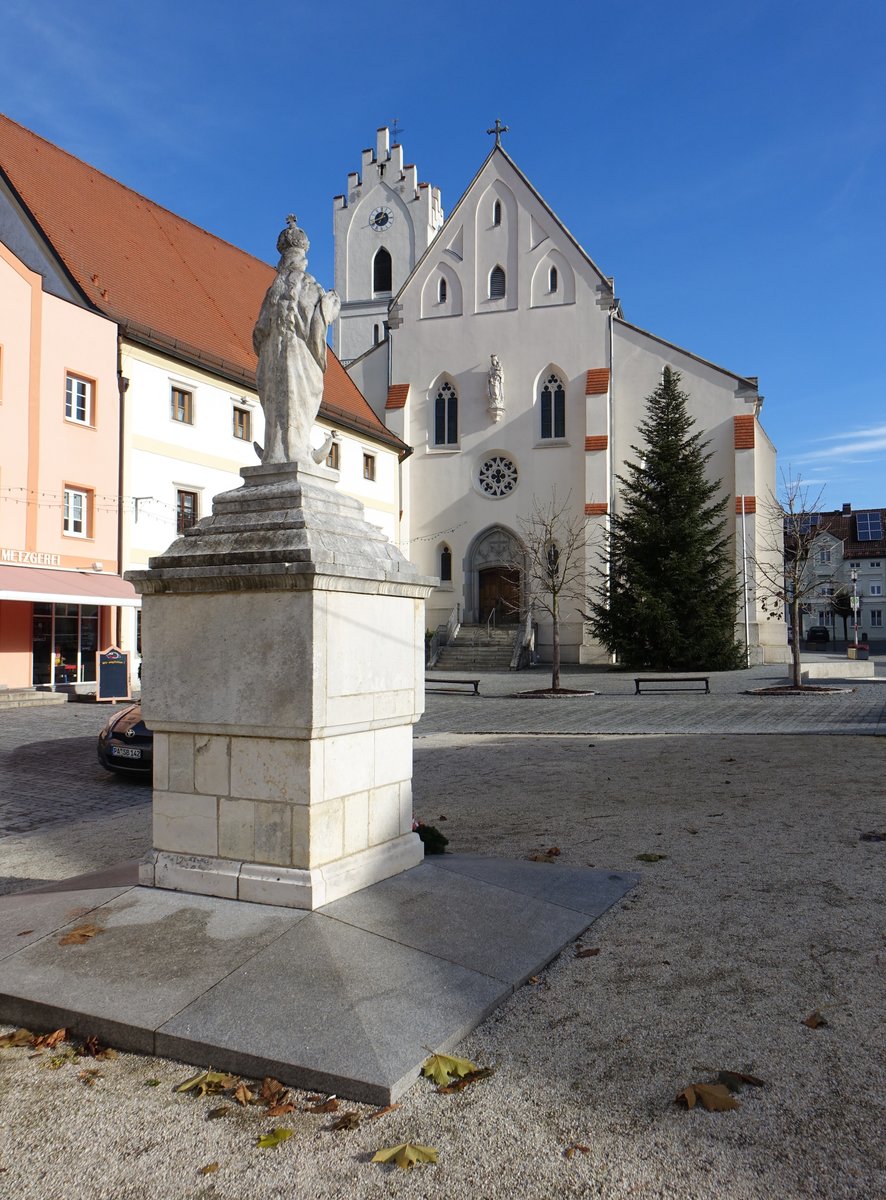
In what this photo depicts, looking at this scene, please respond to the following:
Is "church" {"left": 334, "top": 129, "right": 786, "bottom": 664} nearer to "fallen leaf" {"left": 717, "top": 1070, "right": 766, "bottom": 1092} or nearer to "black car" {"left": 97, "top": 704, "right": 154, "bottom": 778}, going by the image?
"black car" {"left": 97, "top": 704, "right": 154, "bottom": 778}

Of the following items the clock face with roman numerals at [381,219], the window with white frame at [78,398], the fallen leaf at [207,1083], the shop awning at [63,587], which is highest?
the clock face with roman numerals at [381,219]

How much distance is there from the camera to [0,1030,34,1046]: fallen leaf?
12.8ft

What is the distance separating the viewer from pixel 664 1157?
2996 mm

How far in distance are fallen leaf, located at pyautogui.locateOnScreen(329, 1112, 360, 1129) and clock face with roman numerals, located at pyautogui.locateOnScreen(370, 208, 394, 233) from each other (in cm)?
5433

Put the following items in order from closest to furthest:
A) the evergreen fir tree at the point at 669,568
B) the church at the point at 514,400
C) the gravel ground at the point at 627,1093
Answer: the gravel ground at the point at 627,1093 → the evergreen fir tree at the point at 669,568 → the church at the point at 514,400

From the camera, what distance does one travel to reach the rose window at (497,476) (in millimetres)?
39562

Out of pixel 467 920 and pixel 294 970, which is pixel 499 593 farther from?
pixel 294 970

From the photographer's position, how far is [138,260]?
1177 inches

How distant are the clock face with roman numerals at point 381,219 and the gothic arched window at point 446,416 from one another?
676 inches

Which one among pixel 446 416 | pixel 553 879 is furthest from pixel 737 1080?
pixel 446 416

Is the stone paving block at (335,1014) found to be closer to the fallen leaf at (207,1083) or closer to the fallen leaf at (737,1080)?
the fallen leaf at (207,1083)

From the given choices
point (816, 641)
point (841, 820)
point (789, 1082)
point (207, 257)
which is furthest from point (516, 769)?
point (816, 641)

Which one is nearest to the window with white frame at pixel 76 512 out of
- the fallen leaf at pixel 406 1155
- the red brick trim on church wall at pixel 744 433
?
the fallen leaf at pixel 406 1155

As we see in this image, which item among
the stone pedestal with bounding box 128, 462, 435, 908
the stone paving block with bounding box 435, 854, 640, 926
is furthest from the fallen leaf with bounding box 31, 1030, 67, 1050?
the stone paving block with bounding box 435, 854, 640, 926
